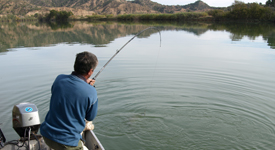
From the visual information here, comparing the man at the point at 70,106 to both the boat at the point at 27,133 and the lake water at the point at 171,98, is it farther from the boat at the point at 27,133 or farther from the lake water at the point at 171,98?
the lake water at the point at 171,98

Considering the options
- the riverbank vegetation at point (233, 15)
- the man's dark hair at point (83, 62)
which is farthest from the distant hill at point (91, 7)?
the man's dark hair at point (83, 62)

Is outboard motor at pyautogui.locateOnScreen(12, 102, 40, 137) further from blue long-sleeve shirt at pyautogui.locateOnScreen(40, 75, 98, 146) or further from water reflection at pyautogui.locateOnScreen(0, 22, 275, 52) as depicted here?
water reflection at pyautogui.locateOnScreen(0, 22, 275, 52)

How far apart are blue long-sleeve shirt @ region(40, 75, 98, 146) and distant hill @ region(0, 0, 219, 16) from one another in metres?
115

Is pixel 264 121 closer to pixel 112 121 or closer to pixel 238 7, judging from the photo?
pixel 112 121

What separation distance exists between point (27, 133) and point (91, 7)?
164626mm

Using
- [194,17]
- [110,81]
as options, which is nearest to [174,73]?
[110,81]

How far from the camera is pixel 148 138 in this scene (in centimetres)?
454

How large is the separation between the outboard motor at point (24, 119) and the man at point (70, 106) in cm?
103

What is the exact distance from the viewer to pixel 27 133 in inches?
138

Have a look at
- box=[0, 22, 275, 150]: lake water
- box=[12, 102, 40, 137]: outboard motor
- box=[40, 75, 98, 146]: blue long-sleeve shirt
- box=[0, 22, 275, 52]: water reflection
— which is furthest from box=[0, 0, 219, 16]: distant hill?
box=[40, 75, 98, 146]: blue long-sleeve shirt

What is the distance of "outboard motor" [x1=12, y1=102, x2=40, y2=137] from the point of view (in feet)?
11.1

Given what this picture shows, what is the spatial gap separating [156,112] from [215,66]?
18.1 ft

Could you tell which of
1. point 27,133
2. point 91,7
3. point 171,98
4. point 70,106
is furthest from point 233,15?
point 91,7

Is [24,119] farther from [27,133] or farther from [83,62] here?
[83,62]
